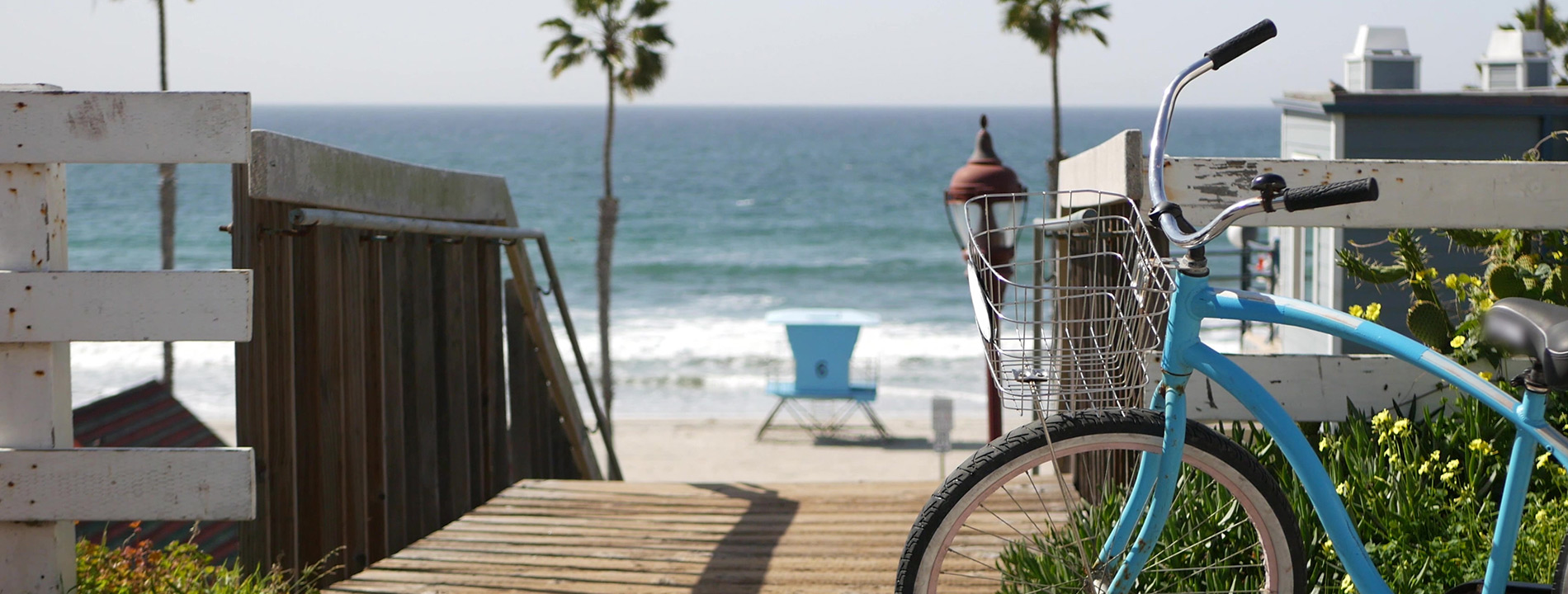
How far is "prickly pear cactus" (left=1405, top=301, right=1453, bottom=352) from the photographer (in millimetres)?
3043

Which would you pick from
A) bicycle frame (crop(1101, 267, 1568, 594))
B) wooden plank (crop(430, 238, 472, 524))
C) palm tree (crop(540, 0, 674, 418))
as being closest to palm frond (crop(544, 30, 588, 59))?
palm tree (crop(540, 0, 674, 418))

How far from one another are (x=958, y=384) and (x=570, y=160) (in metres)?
56.3

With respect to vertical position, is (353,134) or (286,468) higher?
(353,134)

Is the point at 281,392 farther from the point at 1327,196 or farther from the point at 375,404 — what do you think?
the point at 1327,196

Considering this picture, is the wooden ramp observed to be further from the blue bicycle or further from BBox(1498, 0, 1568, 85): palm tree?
BBox(1498, 0, 1568, 85): palm tree

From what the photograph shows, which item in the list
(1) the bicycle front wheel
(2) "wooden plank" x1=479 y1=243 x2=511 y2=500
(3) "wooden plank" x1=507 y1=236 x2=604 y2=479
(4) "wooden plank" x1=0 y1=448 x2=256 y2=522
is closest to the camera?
(1) the bicycle front wheel

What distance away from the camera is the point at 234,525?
4344 millimetres

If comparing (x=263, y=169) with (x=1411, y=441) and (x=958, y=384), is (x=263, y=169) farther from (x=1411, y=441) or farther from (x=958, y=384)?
(x=958, y=384)

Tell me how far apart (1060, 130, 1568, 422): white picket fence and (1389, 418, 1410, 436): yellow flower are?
0.11m

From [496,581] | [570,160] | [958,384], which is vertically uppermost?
[570,160]

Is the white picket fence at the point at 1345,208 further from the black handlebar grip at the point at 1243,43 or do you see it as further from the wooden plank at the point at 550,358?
the wooden plank at the point at 550,358

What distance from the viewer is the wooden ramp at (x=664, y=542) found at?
10.6 feet

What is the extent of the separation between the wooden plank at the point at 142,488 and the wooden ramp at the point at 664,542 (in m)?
0.85

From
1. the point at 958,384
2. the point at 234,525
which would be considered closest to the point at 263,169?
the point at 234,525
